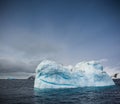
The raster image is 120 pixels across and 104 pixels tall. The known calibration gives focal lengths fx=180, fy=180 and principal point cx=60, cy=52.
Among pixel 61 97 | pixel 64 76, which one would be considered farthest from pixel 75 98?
pixel 64 76

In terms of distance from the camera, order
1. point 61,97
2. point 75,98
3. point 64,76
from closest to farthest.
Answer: point 75,98
point 61,97
point 64,76

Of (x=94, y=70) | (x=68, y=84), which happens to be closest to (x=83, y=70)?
(x=94, y=70)

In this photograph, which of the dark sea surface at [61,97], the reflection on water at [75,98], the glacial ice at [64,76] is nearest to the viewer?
the dark sea surface at [61,97]

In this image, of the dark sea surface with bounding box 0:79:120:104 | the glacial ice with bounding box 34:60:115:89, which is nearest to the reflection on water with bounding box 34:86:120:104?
the dark sea surface with bounding box 0:79:120:104

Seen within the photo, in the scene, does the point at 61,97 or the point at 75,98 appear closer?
the point at 75,98

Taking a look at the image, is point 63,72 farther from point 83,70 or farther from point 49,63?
point 83,70

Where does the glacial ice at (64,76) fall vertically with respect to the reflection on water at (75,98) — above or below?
above

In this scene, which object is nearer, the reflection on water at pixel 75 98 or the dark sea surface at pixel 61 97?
the dark sea surface at pixel 61 97

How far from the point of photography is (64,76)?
40906mm

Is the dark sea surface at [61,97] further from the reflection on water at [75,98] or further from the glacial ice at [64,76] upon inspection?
the glacial ice at [64,76]

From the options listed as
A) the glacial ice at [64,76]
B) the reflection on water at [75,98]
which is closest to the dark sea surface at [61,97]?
the reflection on water at [75,98]

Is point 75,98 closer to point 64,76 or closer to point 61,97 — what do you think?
point 61,97

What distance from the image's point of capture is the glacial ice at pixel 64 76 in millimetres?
39656

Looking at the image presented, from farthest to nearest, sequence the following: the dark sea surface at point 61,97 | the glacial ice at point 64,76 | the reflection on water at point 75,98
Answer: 1. the glacial ice at point 64,76
2. the reflection on water at point 75,98
3. the dark sea surface at point 61,97
